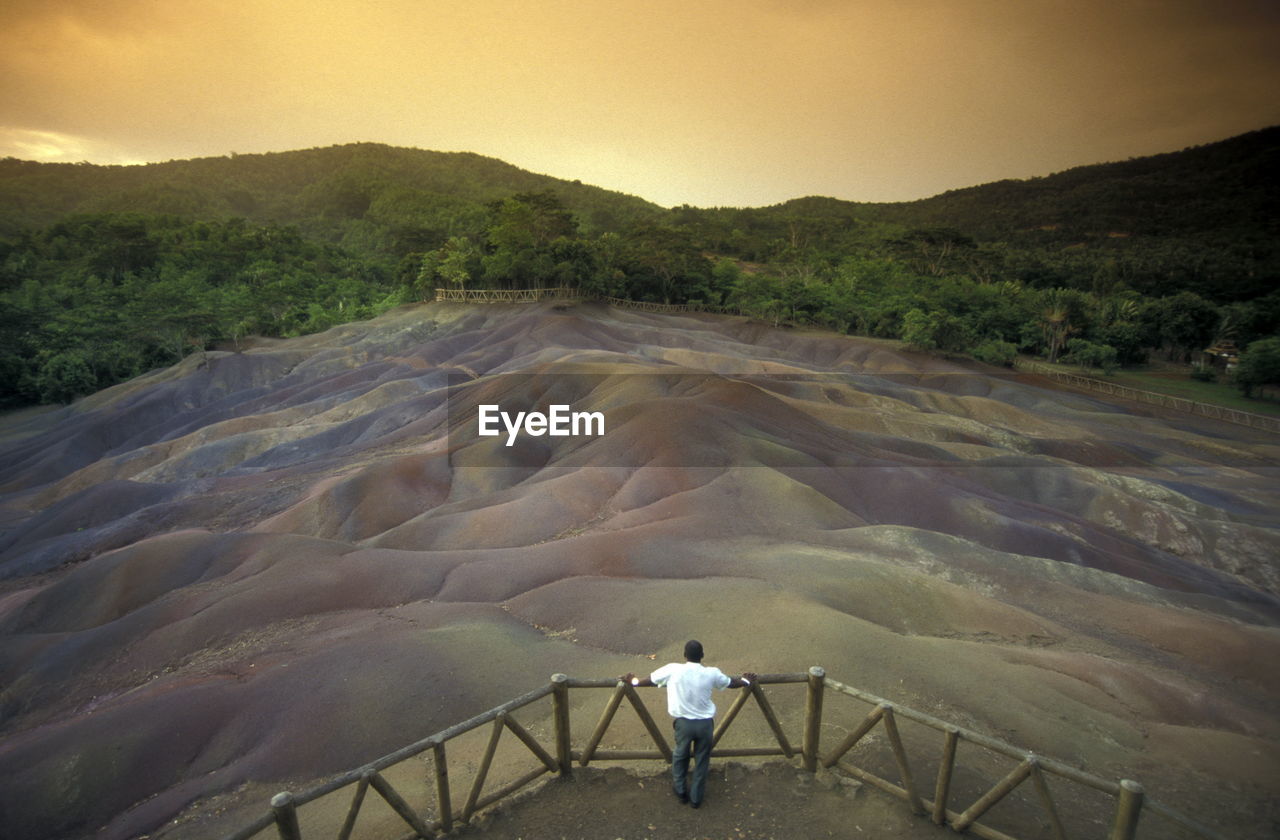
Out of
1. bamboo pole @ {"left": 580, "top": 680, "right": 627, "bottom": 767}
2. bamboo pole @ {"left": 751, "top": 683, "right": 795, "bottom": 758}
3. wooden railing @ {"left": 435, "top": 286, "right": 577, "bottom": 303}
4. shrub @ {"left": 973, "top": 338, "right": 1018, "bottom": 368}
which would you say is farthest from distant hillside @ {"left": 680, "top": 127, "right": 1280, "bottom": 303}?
bamboo pole @ {"left": 580, "top": 680, "right": 627, "bottom": 767}

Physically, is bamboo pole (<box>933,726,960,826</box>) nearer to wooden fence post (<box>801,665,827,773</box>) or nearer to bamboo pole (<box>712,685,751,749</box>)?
wooden fence post (<box>801,665,827,773</box>)

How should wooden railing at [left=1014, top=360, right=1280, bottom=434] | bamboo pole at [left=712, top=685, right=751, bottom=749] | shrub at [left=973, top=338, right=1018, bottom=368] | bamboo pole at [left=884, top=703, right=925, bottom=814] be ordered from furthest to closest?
1. shrub at [left=973, top=338, right=1018, bottom=368]
2. wooden railing at [left=1014, top=360, right=1280, bottom=434]
3. bamboo pole at [left=712, top=685, right=751, bottom=749]
4. bamboo pole at [left=884, top=703, right=925, bottom=814]

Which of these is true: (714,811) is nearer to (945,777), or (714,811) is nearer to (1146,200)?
(945,777)

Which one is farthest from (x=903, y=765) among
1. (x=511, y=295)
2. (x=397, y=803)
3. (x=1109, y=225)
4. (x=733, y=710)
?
(x=1109, y=225)

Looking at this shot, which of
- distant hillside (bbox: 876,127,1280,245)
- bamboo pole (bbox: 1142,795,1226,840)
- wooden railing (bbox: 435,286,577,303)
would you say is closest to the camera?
bamboo pole (bbox: 1142,795,1226,840)

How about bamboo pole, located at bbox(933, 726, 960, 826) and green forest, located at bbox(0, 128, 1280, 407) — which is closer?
bamboo pole, located at bbox(933, 726, 960, 826)

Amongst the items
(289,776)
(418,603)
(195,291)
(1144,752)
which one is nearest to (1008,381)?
(1144,752)

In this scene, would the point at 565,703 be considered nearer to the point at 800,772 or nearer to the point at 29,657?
the point at 800,772
